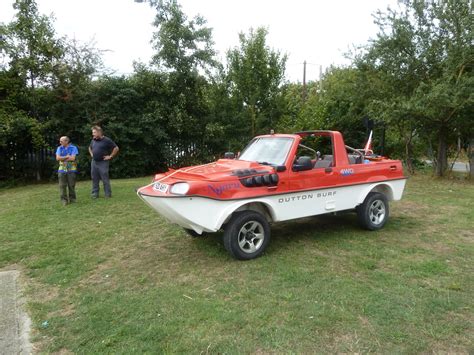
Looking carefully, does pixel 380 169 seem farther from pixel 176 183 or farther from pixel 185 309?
pixel 185 309

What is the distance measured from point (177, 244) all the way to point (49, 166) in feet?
35.9

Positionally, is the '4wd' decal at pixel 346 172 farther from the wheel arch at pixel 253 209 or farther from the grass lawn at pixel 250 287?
the wheel arch at pixel 253 209

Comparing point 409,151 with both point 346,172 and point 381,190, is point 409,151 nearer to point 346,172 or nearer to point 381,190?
point 381,190

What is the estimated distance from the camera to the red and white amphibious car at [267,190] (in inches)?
192

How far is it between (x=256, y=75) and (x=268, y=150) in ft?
34.0

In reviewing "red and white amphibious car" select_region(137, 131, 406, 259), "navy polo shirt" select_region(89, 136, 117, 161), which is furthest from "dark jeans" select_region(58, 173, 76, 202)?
"red and white amphibious car" select_region(137, 131, 406, 259)

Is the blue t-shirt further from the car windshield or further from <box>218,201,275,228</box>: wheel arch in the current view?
<box>218,201,275,228</box>: wheel arch

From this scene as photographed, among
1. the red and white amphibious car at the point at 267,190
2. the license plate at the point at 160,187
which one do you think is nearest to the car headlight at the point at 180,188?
the red and white amphibious car at the point at 267,190

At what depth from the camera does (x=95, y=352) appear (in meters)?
3.21

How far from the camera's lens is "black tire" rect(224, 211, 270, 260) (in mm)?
5051

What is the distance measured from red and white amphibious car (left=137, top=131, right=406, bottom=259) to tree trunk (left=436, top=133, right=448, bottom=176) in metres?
8.49

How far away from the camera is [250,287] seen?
437cm

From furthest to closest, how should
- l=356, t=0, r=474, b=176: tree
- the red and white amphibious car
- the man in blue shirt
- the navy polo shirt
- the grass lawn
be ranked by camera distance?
l=356, t=0, r=474, b=176: tree, the navy polo shirt, the man in blue shirt, the red and white amphibious car, the grass lawn

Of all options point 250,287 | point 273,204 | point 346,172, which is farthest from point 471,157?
point 250,287
